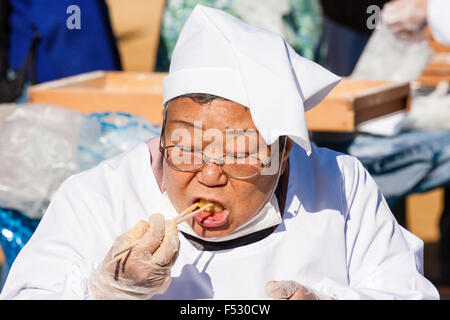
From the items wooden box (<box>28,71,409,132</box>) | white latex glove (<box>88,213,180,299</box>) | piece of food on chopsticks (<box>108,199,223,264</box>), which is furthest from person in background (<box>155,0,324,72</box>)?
white latex glove (<box>88,213,180,299</box>)

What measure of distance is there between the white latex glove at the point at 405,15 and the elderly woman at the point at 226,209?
1788 mm

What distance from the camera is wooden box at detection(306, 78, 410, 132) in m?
3.39

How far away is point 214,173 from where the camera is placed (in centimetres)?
200

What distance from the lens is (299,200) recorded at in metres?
2.28

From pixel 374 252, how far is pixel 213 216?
501 millimetres

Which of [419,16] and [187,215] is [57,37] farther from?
[187,215]

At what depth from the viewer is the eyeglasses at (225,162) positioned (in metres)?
2.02

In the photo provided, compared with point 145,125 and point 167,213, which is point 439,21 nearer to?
point 145,125

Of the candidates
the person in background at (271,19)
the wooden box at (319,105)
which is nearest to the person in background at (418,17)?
the wooden box at (319,105)

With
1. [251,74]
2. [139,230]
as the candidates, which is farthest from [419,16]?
[139,230]

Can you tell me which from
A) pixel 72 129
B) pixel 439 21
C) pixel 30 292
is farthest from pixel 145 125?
pixel 439 21

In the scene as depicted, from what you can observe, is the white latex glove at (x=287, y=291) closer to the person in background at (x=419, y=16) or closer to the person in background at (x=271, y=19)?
the person in background at (x=419, y=16)

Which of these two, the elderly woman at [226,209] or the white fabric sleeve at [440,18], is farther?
the white fabric sleeve at [440,18]
